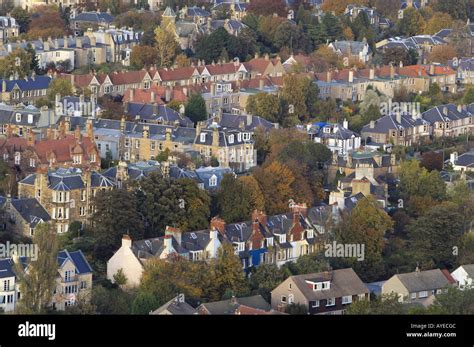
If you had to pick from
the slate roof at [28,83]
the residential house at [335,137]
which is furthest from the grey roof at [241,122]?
the slate roof at [28,83]

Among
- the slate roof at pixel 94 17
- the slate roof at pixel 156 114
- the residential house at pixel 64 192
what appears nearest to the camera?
the residential house at pixel 64 192

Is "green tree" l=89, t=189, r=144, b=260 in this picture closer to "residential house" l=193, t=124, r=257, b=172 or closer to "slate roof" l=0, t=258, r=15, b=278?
"slate roof" l=0, t=258, r=15, b=278

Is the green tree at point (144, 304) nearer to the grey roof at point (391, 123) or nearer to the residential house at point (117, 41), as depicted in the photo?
the grey roof at point (391, 123)

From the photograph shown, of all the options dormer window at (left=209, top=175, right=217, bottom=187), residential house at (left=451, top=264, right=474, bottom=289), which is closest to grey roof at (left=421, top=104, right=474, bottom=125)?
dormer window at (left=209, top=175, right=217, bottom=187)

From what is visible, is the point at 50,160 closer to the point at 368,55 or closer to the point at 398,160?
the point at 398,160

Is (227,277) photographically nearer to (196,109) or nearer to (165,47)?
(196,109)

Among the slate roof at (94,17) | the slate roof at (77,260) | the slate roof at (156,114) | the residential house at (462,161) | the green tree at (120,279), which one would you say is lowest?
the residential house at (462,161)
